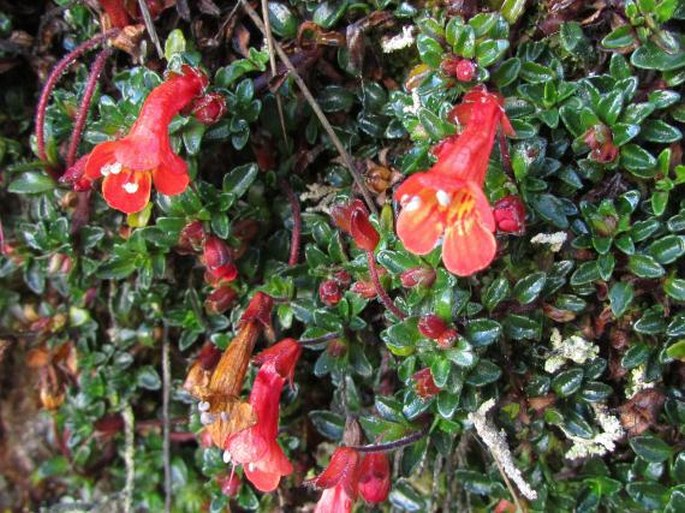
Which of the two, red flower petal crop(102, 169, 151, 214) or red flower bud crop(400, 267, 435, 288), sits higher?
red flower petal crop(102, 169, 151, 214)

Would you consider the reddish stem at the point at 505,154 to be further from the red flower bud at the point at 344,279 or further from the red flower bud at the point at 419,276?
the red flower bud at the point at 344,279

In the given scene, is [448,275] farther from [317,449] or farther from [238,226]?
[317,449]

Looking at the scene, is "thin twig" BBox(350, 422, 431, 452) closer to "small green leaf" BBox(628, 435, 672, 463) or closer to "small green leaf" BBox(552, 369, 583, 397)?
"small green leaf" BBox(552, 369, 583, 397)

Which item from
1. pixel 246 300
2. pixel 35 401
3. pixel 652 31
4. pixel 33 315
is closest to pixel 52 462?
pixel 35 401

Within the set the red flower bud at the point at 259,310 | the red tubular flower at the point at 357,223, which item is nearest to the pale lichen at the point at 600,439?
the red tubular flower at the point at 357,223

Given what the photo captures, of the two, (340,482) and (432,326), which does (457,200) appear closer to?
(432,326)

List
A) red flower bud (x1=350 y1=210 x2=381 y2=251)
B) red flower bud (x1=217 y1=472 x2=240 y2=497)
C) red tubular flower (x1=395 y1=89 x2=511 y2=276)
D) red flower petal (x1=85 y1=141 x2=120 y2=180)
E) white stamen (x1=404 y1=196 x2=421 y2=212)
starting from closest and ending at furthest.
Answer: red tubular flower (x1=395 y1=89 x2=511 y2=276) < white stamen (x1=404 y1=196 x2=421 y2=212) < red flower petal (x1=85 y1=141 x2=120 y2=180) < red flower bud (x1=350 y1=210 x2=381 y2=251) < red flower bud (x1=217 y1=472 x2=240 y2=497)

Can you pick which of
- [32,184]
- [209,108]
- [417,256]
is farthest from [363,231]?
[32,184]

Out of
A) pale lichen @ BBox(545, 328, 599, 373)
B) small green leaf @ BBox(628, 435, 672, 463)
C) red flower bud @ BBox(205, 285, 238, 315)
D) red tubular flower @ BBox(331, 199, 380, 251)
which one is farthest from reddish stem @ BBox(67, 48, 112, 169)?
small green leaf @ BBox(628, 435, 672, 463)
